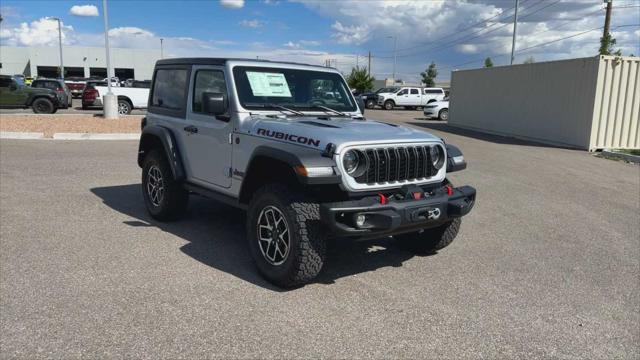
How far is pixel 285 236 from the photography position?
14.3 feet

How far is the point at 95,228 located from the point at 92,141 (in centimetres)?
932

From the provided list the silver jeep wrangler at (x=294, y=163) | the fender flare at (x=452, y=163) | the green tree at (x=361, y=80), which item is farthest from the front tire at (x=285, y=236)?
the green tree at (x=361, y=80)

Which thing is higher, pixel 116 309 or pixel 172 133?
pixel 172 133

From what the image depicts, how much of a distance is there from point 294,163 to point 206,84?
207 centimetres

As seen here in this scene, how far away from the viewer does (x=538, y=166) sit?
12.4 m

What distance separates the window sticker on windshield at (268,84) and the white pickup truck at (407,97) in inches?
1417

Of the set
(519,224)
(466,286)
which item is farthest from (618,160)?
(466,286)

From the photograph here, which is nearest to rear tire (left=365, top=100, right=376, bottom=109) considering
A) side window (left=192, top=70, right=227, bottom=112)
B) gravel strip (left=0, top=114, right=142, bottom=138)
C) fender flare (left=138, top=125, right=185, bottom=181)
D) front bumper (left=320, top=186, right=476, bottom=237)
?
gravel strip (left=0, top=114, right=142, bottom=138)

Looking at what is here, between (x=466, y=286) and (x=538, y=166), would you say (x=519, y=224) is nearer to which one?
(x=466, y=286)

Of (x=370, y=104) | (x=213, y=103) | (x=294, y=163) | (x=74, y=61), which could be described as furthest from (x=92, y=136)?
(x=74, y=61)

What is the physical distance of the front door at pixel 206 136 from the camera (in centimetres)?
522

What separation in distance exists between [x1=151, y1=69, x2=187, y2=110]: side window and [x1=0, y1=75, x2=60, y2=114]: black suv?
1947 cm

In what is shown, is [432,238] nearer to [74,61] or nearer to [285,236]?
[285,236]

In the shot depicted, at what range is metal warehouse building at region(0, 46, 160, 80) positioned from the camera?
76.2 metres
